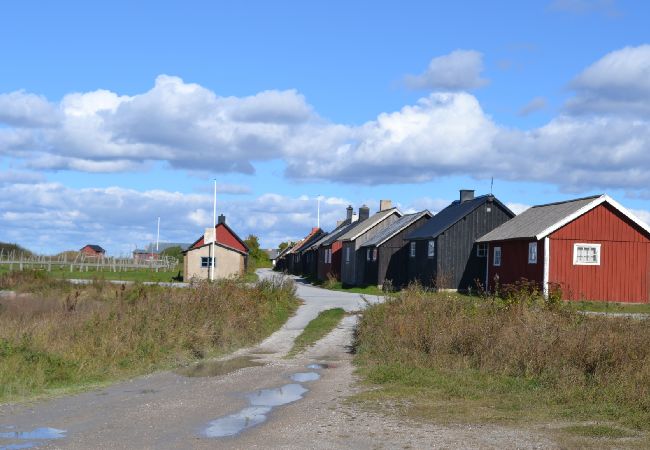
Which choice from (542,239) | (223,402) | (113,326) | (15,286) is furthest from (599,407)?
(15,286)

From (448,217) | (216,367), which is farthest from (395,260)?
(216,367)

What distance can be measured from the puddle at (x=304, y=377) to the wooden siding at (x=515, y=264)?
2103 centimetres

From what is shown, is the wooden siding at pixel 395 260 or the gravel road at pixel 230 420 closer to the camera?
the gravel road at pixel 230 420

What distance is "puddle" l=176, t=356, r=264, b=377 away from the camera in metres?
15.9

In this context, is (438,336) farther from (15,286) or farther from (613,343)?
(15,286)

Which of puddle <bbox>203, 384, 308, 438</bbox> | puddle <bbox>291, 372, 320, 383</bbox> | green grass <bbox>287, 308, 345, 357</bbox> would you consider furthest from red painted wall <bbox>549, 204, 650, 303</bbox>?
puddle <bbox>203, 384, 308, 438</bbox>

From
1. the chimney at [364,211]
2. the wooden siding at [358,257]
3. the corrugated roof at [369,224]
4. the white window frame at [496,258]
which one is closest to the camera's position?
the white window frame at [496,258]

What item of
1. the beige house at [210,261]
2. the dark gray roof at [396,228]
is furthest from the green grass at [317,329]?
the beige house at [210,261]

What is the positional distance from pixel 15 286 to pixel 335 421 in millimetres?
33825

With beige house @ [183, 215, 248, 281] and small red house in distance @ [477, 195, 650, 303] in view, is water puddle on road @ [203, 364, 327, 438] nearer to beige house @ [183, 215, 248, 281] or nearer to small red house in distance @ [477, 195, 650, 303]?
small red house in distance @ [477, 195, 650, 303]

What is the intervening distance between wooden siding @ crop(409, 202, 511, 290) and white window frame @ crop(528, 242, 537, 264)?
6491 mm

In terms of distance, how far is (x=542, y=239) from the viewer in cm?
3497

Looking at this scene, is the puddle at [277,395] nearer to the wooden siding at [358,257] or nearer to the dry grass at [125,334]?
the dry grass at [125,334]

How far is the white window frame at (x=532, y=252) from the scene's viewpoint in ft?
118
